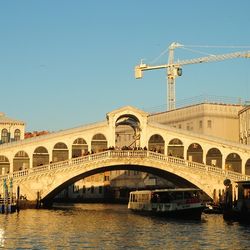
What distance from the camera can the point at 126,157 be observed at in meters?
52.8

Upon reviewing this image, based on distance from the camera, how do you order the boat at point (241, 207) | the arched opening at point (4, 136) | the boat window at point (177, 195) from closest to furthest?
1. the boat at point (241, 207)
2. the boat window at point (177, 195)
3. the arched opening at point (4, 136)

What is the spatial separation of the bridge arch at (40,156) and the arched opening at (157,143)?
Answer: 8.62m

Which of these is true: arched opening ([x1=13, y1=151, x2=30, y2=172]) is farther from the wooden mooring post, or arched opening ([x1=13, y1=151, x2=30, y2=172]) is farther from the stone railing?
the wooden mooring post

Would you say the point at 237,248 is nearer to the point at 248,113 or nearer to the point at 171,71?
the point at 248,113

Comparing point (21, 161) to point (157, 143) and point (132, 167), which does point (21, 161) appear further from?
point (157, 143)

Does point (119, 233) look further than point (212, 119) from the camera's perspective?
No

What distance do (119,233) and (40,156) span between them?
24.9m

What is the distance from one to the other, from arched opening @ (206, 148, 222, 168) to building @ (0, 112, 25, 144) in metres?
26.4

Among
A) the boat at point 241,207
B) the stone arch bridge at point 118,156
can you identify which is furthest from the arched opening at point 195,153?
the boat at point 241,207

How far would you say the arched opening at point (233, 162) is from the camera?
57.1m

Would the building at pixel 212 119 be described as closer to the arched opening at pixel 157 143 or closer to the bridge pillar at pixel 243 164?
the bridge pillar at pixel 243 164

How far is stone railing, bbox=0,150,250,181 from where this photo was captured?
51.5 m

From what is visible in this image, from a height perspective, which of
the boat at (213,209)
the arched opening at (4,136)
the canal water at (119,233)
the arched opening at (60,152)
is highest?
the arched opening at (4,136)

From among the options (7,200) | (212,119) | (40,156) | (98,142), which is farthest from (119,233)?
(212,119)
